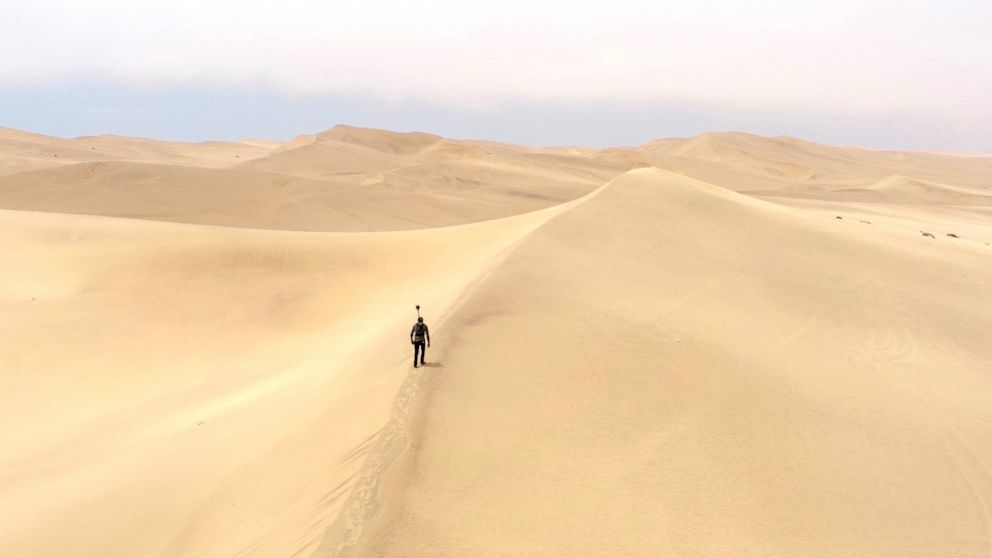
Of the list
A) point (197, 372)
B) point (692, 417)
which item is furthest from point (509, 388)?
point (197, 372)

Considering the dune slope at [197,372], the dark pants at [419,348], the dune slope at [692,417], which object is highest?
the dark pants at [419,348]

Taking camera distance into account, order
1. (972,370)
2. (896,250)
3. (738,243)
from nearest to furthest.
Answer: (972,370) → (738,243) → (896,250)

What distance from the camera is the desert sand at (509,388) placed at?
655 cm

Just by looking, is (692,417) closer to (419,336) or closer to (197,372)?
(419,336)

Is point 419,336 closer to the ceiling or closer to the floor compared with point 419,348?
closer to the ceiling

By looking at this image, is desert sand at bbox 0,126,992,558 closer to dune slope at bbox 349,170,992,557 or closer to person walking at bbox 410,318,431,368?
dune slope at bbox 349,170,992,557

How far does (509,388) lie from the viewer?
819 cm

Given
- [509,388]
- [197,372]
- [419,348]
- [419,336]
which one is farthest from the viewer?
[197,372]

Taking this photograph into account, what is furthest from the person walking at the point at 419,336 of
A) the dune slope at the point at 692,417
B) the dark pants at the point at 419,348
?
the dune slope at the point at 692,417

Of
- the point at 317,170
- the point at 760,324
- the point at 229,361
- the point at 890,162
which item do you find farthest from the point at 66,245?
the point at 890,162

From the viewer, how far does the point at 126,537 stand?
7660mm

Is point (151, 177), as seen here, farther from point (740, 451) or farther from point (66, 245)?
point (740, 451)

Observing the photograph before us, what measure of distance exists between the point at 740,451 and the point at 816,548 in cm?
139

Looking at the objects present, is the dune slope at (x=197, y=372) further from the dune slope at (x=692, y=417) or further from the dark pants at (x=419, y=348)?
the dune slope at (x=692, y=417)
